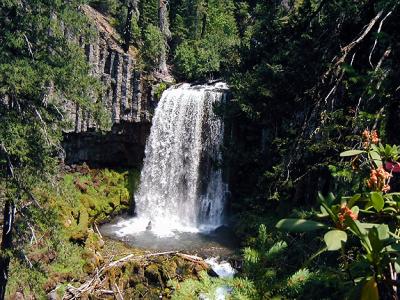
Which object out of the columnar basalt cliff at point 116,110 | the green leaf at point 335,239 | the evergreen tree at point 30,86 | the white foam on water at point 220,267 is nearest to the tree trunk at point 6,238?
the evergreen tree at point 30,86

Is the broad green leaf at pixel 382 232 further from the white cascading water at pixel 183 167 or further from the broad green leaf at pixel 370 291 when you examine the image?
the white cascading water at pixel 183 167

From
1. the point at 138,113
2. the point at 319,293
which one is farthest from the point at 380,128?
the point at 138,113

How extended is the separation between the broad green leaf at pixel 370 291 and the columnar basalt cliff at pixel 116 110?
19997 millimetres

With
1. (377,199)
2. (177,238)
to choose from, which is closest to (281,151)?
(377,199)

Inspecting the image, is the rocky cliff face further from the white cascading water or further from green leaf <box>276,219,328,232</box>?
green leaf <box>276,219,328,232</box>

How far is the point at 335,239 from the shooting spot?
179 centimetres

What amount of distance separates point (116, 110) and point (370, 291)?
20640 millimetres

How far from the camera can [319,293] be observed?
103 inches

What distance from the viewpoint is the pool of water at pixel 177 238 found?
16.1 meters

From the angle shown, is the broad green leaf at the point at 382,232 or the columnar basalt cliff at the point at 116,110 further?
the columnar basalt cliff at the point at 116,110

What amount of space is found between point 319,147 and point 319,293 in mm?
2593

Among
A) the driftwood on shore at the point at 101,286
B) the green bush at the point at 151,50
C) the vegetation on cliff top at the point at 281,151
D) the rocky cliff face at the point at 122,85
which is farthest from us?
the green bush at the point at 151,50

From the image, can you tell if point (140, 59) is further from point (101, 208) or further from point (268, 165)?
point (268, 165)

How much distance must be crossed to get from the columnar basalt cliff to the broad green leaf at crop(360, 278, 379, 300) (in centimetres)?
2000
